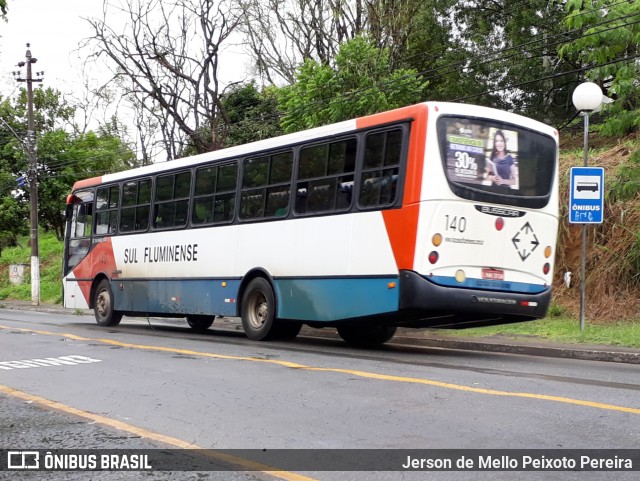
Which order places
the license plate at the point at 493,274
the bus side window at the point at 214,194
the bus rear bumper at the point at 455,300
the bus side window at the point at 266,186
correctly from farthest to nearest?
the bus side window at the point at 214,194 → the bus side window at the point at 266,186 → the license plate at the point at 493,274 → the bus rear bumper at the point at 455,300

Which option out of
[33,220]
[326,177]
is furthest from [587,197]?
[33,220]

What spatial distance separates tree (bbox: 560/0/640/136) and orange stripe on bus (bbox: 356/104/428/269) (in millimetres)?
7092

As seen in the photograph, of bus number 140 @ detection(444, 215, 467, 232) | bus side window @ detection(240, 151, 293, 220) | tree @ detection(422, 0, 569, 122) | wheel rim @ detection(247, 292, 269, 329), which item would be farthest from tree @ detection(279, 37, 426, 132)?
bus number 140 @ detection(444, 215, 467, 232)

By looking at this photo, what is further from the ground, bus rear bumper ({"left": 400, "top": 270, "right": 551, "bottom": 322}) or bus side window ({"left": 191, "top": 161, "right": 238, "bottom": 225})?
bus side window ({"left": 191, "top": 161, "right": 238, "bottom": 225})

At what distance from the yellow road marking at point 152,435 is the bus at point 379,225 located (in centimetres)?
491

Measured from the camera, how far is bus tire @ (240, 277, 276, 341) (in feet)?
44.5

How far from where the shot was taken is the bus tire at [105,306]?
18328mm

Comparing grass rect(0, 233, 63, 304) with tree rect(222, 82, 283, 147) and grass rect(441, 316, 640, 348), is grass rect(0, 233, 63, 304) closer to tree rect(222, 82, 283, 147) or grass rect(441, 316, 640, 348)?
tree rect(222, 82, 283, 147)

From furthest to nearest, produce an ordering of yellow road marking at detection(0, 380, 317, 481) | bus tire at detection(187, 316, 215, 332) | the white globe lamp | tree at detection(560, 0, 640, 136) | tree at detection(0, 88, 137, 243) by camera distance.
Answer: tree at detection(0, 88, 137, 243)
bus tire at detection(187, 316, 215, 332)
tree at detection(560, 0, 640, 136)
the white globe lamp
yellow road marking at detection(0, 380, 317, 481)

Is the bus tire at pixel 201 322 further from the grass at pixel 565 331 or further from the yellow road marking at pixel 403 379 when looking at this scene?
the grass at pixel 565 331

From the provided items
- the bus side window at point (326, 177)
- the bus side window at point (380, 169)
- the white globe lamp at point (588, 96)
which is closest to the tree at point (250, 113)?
the white globe lamp at point (588, 96)

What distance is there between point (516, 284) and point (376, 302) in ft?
6.62

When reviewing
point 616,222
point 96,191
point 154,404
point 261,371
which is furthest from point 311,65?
point 154,404

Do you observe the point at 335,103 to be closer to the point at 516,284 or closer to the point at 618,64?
the point at 618,64
